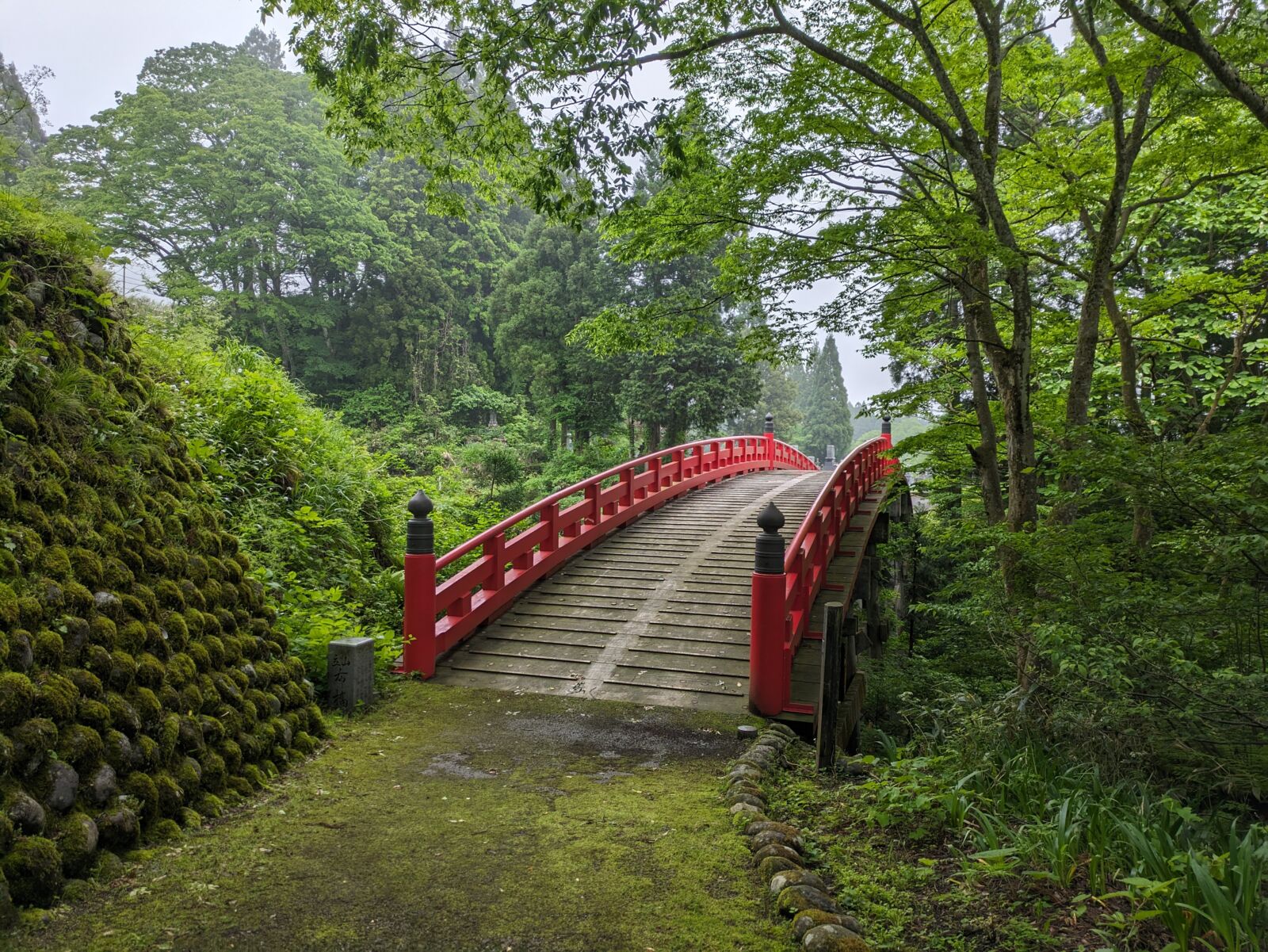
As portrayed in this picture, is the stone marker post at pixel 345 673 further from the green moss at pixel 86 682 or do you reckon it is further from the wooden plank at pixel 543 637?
the green moss at pixel 86 682

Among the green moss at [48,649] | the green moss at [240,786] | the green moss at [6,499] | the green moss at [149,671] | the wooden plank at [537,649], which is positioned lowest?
the wooden plank at [537,649]

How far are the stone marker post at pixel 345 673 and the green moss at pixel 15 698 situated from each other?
252 centimetres

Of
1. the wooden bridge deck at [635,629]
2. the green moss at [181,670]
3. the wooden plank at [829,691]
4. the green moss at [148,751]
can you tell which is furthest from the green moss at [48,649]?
the wooden plank at [829,691]

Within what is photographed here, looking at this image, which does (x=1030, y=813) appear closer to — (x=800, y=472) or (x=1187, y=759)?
(x=1187, y=759)

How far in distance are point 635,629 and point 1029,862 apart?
4.79 meters

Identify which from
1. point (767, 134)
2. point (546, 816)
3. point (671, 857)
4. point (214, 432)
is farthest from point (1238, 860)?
point (214, 432)

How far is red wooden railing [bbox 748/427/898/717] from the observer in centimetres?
602

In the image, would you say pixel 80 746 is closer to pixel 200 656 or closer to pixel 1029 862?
pixel 200 656

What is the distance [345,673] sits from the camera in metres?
5.45

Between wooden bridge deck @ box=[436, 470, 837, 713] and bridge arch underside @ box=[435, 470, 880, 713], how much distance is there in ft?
0.05

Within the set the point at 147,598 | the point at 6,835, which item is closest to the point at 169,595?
the point at 147,598

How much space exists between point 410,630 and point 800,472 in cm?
1420

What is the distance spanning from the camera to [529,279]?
26.0 metres

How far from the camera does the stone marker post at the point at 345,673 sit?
542 cm
